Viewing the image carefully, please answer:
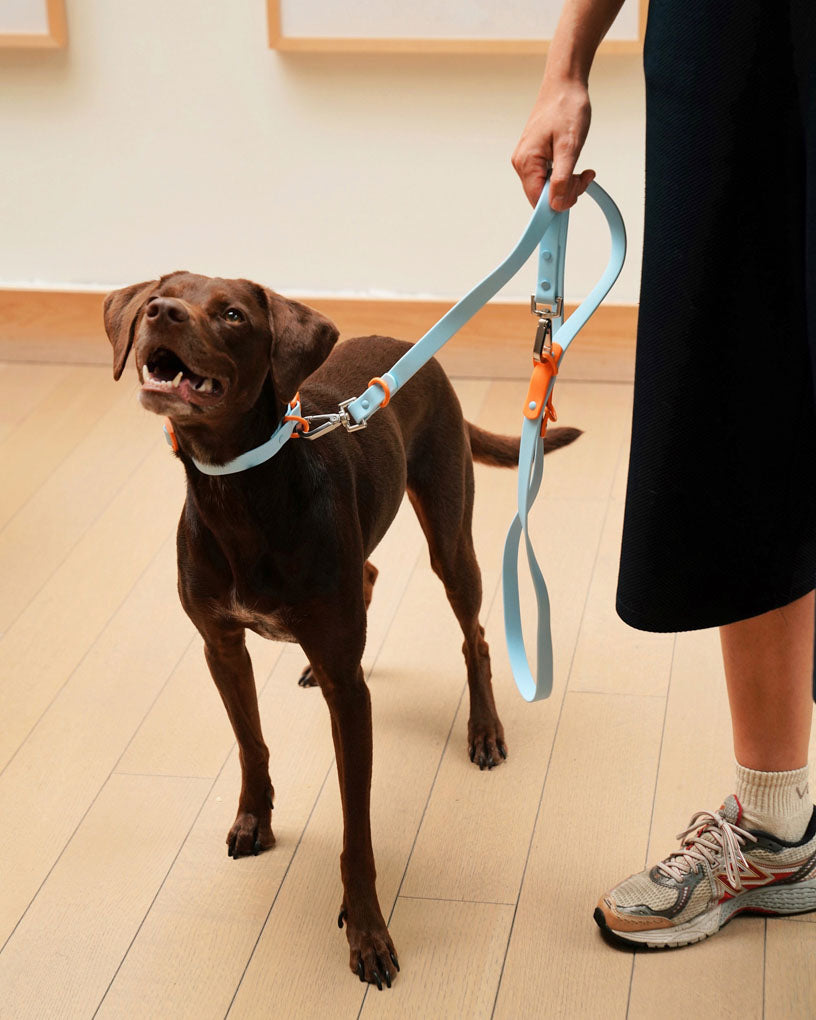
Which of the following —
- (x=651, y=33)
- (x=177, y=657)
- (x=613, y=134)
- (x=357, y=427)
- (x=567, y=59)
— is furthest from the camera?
(x=613, y=134)

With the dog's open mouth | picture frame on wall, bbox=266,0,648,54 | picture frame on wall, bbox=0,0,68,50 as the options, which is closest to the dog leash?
the dog's open mouth

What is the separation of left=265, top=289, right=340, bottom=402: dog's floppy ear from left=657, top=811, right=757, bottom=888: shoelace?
2.89 feet

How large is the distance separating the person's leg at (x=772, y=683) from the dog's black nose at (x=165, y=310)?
0.82 metres

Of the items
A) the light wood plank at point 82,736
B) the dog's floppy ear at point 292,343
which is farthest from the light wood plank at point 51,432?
the dog's floppy ear at point 292,343

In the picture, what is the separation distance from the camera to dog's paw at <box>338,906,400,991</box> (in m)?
1.74

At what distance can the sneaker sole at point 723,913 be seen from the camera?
1772 mm

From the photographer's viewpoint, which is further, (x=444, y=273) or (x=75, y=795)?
(x=444, y=273)

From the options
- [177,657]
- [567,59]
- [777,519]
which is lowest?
[177,657]

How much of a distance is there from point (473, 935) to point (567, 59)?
1.22 m

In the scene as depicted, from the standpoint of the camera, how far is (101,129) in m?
3.86

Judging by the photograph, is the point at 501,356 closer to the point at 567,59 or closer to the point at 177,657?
the point at 177,657

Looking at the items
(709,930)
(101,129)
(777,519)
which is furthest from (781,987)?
(101,129)

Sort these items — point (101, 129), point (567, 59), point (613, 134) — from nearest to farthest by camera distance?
point (567, 59) → point (613, 134) → point (101, 129)

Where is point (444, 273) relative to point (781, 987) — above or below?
above
